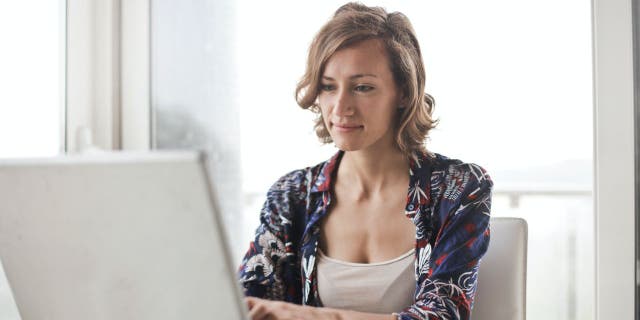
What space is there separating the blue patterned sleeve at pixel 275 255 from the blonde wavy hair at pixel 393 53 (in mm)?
254

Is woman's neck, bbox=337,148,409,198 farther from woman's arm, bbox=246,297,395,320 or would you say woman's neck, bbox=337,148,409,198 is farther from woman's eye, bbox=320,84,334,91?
woman's arm, bbox=246,297,395,320

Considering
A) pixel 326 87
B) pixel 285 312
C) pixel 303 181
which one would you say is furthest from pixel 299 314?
pixel 326 87

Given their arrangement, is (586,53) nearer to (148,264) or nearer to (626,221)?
(626,221)

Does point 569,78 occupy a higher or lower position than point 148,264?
higher

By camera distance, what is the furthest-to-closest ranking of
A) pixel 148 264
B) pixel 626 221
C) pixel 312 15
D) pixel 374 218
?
pixel 312 15
pixel 626 221
pixel 374 218
pixel 148 264

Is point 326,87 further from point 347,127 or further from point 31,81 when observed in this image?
point 31,81

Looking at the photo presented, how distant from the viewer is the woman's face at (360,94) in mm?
1419

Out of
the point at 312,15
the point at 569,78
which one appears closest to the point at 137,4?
the point at 312,15

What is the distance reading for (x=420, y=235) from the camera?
1320 mm

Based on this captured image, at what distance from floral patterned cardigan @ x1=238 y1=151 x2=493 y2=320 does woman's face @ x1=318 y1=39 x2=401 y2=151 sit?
116mm

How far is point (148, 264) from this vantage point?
60 cm

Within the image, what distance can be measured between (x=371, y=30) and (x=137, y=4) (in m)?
1.14

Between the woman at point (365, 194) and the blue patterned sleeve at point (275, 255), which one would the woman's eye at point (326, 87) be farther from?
the blue patterned sleeve at point (275, 255)

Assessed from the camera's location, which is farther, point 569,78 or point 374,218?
point 569,78
